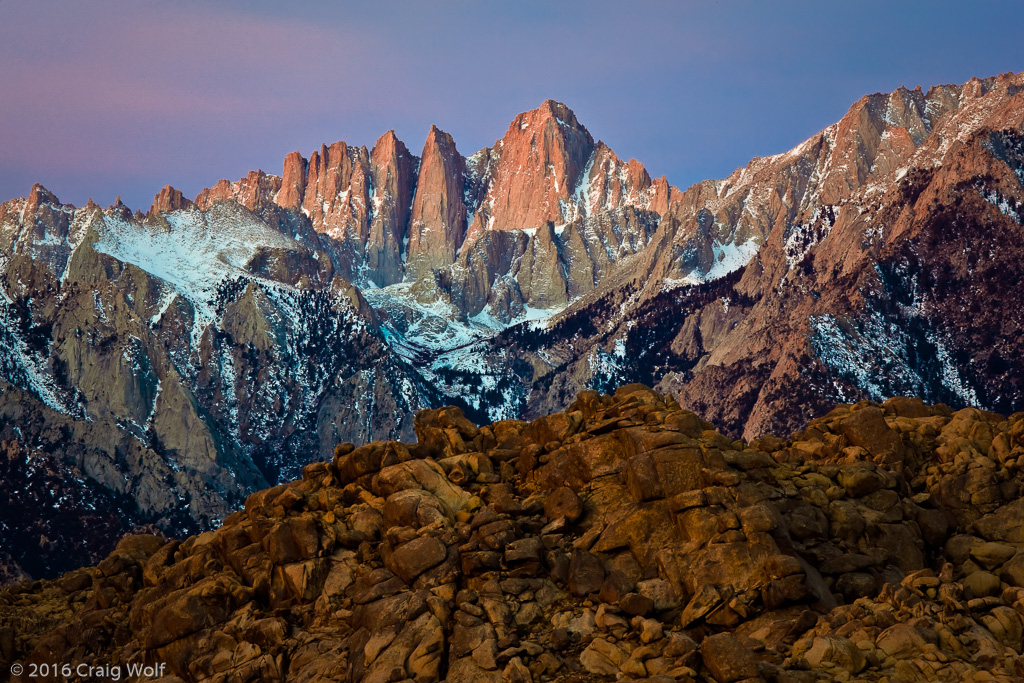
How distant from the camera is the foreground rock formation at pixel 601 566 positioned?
159ft

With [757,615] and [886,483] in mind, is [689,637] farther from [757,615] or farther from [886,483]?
[886,483]

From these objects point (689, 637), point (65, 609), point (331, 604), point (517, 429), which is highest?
point (517, 429)

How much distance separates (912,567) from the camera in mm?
59125

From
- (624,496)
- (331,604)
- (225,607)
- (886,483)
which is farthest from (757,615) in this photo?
(225,607)

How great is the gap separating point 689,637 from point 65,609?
46.5 m

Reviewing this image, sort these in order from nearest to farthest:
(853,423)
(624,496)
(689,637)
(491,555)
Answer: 1. (689,637)
2. (491,555)
3. (624,496)
4. (853,423)

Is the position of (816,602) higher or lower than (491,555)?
lower

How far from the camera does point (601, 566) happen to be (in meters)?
55.8

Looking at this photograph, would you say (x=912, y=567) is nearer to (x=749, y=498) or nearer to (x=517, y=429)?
(x=749, y=498)

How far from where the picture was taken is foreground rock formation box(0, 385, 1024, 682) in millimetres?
48562

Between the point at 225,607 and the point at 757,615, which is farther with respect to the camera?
the point at 225,607

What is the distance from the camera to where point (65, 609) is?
237ft

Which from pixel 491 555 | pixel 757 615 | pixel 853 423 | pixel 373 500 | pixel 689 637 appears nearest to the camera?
pixel 689 637

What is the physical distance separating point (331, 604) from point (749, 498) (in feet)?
79.1
